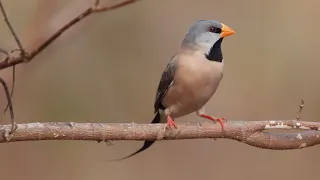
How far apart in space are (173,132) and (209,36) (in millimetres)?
718

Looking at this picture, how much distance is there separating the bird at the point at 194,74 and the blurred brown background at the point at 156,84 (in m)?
2.04

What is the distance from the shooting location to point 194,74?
277 cm

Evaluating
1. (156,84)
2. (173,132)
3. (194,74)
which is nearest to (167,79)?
(194,74)

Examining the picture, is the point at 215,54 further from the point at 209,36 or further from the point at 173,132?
the point at 173,132

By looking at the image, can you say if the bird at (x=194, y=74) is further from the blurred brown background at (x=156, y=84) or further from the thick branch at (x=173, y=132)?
the blurred brown background at (x=156, y=84)

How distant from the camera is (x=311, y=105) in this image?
197 inches

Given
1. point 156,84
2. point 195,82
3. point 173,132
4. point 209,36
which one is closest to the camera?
point 173,132

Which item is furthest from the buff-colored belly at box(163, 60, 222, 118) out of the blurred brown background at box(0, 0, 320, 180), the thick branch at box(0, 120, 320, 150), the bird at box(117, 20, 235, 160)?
the blurred brown background at box(0, 0, 320, 180)

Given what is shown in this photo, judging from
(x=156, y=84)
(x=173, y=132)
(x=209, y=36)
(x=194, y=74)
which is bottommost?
(x=156, y=84)

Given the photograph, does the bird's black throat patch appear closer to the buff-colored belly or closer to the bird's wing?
the buff-colored belly

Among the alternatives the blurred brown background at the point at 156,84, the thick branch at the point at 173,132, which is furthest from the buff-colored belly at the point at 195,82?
the blurred brown background at the point at 156,84

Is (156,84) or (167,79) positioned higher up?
(167,79)

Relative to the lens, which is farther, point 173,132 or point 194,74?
point 194,74

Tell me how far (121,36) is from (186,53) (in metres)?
2.65
